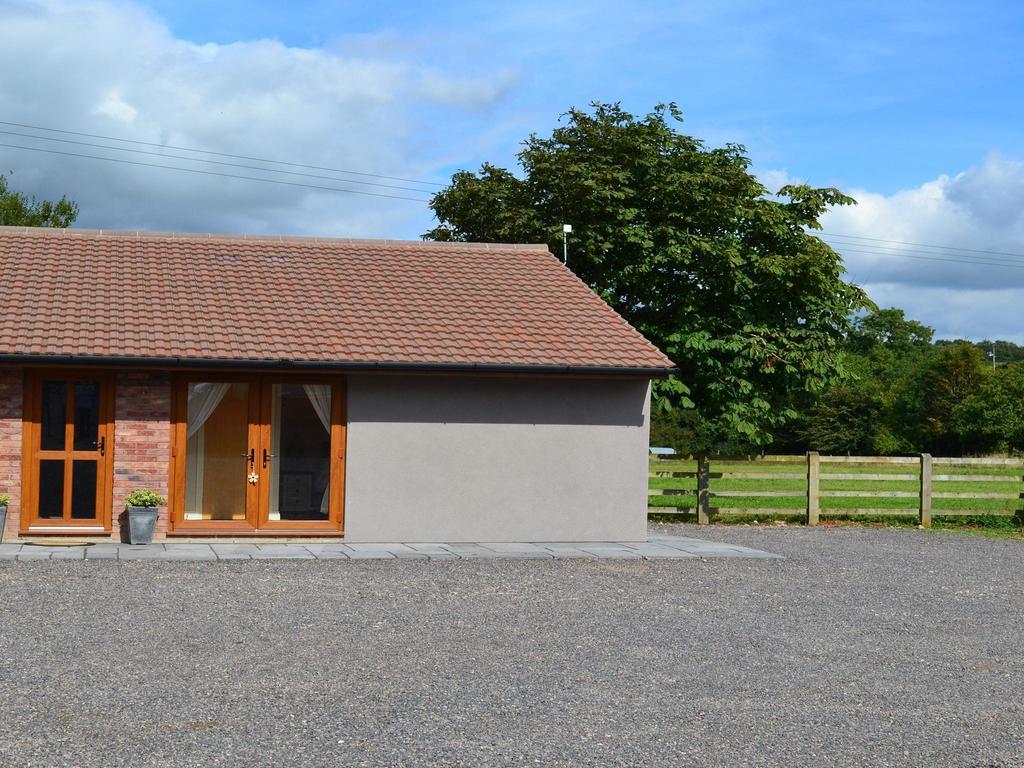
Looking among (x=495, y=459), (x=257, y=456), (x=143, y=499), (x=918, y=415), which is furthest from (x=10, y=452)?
(x=918, y=415)

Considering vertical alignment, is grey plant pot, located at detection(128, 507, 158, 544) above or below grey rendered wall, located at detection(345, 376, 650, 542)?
below

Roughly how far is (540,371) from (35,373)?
21.0ft

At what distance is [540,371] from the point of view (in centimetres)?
1577

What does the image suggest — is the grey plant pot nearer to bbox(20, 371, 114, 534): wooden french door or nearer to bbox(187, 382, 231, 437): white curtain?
bbox(20, 371, 114, 534): wooden french door

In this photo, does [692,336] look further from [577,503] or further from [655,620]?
[655,620]

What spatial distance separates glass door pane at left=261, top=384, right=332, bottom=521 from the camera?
15.5m

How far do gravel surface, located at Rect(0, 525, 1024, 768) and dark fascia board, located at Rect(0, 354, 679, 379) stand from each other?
278 cm

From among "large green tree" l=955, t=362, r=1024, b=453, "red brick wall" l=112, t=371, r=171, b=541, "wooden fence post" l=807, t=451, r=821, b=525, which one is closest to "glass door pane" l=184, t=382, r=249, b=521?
"red brick wall" l=112, t=371, r=171, b=541

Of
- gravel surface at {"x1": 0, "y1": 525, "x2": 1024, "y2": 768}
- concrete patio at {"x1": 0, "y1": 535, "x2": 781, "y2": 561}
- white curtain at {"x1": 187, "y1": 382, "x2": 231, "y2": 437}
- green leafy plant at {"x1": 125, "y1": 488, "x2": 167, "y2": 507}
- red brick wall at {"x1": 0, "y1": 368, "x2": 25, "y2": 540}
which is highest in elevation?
white curtain at {"x1": 187, "y1": 382, "x2": 231, "y2": 437}

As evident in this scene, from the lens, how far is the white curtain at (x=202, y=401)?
49.9 ft

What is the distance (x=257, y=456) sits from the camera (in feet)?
50.3

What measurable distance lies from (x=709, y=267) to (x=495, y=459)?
9.98 meters

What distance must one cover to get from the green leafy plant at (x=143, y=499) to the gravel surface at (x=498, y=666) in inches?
71.9

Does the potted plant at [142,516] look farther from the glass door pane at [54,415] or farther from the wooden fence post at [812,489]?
the wooden fence post at [812,489]
